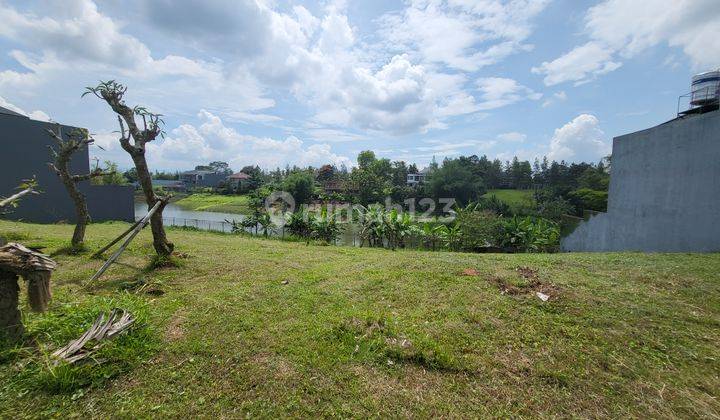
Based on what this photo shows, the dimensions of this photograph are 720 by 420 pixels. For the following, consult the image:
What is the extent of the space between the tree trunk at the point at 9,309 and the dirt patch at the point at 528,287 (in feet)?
17.3

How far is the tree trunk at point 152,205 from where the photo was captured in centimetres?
552

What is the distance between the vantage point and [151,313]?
351cm

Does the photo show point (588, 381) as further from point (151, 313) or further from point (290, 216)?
point (290, 216)

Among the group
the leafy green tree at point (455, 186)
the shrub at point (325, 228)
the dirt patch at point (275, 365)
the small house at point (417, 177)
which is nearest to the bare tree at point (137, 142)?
the dirt patch at point (275, 365)

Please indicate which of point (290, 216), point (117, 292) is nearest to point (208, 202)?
point (290, 216)

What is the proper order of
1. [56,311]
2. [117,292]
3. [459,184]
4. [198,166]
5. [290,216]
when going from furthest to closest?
[198,166], [459,184], [290,216], [117,292], [56,311]

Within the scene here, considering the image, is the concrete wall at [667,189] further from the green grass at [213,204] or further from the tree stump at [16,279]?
the green grass at [213,204]

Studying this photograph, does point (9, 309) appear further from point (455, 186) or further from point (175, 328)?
point (455, 186)

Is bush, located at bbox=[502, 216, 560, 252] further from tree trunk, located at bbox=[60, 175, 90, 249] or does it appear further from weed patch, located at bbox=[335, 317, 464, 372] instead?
tree trunk, located at bbox=[60, 175, 90, 249]

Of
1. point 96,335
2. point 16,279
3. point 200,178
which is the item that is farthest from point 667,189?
point 200,178

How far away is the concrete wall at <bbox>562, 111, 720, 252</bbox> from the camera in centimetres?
793

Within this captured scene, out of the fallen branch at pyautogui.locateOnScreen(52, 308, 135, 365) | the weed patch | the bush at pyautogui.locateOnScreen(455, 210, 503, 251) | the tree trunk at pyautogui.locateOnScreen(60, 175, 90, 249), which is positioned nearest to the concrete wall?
the bush at pyautogui.locateOnScreen(455, 210, 503, 251)

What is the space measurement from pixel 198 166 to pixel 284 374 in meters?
104

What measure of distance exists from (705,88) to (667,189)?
3535 millimetres
